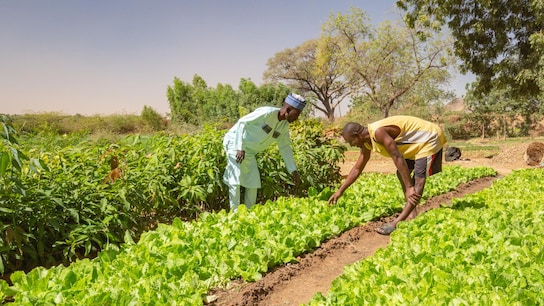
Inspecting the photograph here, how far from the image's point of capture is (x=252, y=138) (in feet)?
16.8

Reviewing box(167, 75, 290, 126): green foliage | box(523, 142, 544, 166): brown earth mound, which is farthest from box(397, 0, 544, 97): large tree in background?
box(167, 75, 290, 126): green foliage

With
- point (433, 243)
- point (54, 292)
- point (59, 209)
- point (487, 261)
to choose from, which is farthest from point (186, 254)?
point (487, 261)

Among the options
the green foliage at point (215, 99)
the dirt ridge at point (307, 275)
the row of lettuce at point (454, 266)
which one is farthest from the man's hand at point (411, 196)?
the green foliage at point (215, 99)

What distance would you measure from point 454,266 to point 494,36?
16.2 m

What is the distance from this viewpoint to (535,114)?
33.3 meters

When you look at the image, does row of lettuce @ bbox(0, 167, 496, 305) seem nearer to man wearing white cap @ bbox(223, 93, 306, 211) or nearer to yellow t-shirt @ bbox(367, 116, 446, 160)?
man wearing white cap @ bbox(223, 93, 306, 211)

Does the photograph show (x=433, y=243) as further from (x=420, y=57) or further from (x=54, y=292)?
(x=420, y=57)

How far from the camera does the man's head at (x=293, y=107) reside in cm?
493

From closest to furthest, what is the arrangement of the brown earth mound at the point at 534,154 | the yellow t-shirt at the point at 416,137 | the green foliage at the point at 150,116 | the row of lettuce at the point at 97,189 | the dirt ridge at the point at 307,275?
the dirt ridge at the point at 307,275 → the row of lettuce at the point at 97,189 → the yellow t-shirt at the point at 416,137 → the brown earth mound at the point at 534,154 → the green foliage at the point at 150,116

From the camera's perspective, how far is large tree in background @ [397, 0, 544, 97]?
1520 cm

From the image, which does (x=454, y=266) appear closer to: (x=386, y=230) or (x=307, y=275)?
(x=307, y=275)

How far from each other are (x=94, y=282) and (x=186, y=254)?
27.6 inches

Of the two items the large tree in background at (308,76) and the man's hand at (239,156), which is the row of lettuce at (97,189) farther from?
the large tree in background at (308,76)

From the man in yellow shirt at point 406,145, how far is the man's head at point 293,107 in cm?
Result: 68
